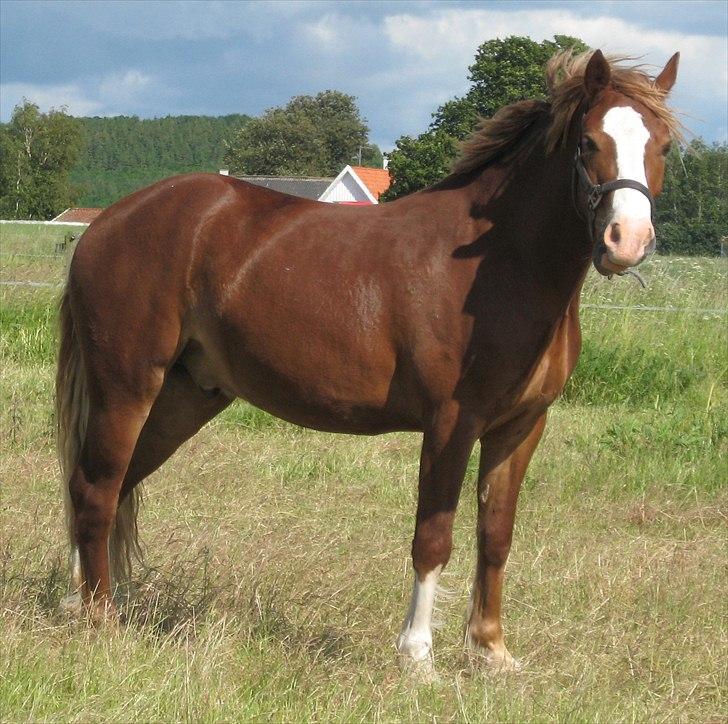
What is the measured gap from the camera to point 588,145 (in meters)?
3.28

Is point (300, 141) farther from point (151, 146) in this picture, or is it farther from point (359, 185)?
point (151, 146)

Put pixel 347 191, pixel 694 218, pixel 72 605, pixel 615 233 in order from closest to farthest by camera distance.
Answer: pixel 615 233, pixel 72 605, pixel 694 218, pixel 347 191

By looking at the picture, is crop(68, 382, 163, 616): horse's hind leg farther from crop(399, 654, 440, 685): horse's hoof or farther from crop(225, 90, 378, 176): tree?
crop(225, 90, 378, 176): tree

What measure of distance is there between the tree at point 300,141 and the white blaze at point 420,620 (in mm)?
63669

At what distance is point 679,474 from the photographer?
640 centimetres

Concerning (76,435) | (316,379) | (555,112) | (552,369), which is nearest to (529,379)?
(552,369)

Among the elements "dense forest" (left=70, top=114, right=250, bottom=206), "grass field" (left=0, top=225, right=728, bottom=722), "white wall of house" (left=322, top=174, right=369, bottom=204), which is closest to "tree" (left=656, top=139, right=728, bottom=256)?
"grass field" (left=0, top=225, right=728, bottom=722)

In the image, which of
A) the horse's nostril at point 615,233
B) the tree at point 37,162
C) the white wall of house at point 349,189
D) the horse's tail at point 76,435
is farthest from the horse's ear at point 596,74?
the tree at point 37,162

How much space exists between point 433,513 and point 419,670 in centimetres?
54

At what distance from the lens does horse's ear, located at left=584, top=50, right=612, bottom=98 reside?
10.8 feet

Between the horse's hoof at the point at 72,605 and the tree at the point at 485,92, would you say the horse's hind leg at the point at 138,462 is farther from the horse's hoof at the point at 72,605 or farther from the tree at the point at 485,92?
the tree at the point at 485,92

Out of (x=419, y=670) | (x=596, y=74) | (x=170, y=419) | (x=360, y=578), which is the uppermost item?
(x=596, y=74)

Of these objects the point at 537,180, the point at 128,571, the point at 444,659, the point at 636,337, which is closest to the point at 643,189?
the point at 537,180

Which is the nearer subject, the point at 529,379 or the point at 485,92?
the point at 529,379
